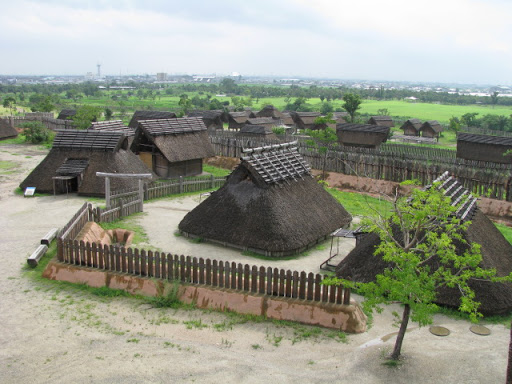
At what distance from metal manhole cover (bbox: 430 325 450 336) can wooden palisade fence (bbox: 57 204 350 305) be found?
6.07ft

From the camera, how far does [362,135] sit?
145 feet

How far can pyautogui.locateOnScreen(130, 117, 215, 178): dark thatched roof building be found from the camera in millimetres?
27250

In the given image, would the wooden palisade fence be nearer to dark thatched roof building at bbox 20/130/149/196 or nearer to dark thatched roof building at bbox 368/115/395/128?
dark thatched roof building at bbox 20/130/149/196

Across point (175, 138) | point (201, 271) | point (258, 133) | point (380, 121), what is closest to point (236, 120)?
point (258, 133)

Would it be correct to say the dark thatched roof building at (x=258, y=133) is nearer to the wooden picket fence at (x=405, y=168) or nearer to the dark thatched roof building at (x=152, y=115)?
the dark thatched roof building at (x=152, y=115)

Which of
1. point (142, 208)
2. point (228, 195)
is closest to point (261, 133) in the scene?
point (142, 208)

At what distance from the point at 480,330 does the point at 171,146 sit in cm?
2062

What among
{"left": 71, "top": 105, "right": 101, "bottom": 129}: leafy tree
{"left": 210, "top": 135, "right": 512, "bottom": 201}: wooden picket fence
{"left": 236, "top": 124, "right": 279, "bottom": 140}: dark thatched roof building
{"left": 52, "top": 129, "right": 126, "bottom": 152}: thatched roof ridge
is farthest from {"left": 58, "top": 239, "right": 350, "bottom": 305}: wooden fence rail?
{"left": 236, "top": 124, "right": 279, "bottom": 140}: dark thatched roof building

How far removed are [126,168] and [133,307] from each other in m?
13.2

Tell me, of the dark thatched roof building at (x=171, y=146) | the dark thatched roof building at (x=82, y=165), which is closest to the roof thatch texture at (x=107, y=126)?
the dark thatched roof building at (x=171, y=146)

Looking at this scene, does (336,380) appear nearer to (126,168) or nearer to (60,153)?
(126,168)

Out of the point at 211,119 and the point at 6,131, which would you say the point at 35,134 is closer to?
the point at 6,131

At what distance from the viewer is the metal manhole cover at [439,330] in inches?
396

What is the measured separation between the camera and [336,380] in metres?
8.36
